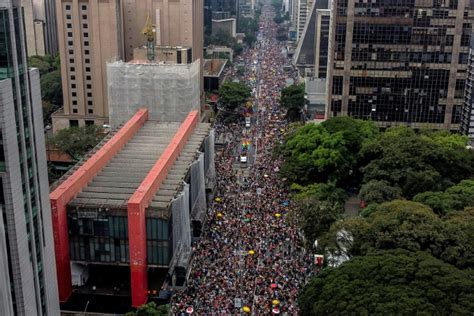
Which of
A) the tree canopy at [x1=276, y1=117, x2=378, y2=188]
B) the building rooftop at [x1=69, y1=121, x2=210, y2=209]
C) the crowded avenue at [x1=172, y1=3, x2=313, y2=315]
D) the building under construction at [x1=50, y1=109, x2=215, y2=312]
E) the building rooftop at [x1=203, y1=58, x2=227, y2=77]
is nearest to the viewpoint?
the crowded avenue at [x1=172, y1=3, x2=313, y2=315]

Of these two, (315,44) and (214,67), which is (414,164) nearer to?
(315,44)

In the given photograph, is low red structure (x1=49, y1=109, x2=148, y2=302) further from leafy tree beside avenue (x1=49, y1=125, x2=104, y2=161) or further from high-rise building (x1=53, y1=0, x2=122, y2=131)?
high-rise building (x1=53, y1=0, x2=122, y2=131)

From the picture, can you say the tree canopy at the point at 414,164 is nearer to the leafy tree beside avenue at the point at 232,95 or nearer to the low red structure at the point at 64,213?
the low red structure at the point at 64,213

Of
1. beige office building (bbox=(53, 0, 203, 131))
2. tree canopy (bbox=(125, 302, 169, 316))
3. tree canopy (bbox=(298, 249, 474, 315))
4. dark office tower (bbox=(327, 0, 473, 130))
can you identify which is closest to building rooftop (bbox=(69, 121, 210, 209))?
tree canopy (bbox=(125, 302, 169, 316))

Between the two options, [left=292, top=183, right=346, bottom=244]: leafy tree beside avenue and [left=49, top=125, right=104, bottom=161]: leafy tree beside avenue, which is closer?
[left=292, top=183, right=346, bottom=244]: leafy tree beside avenue

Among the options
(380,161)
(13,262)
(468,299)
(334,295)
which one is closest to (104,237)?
(13,262)

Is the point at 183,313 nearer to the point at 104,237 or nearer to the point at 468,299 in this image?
the point at 104,237

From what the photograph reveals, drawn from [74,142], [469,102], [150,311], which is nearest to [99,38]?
[74,142]
